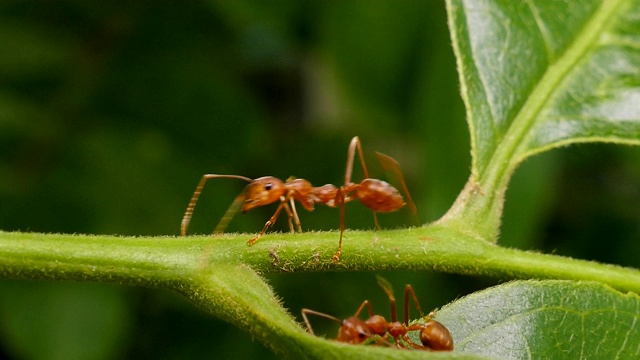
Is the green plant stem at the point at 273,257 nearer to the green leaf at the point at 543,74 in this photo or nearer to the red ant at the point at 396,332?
the red ant at the point at 396,332

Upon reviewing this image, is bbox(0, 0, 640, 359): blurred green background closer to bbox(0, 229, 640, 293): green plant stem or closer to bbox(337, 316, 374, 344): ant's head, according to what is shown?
bbox(337, 316, 374, 344): ant's head

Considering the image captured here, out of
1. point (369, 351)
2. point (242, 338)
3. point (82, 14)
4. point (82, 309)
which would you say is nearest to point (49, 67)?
point (82, 14)

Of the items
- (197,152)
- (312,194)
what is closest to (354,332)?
(312,194)

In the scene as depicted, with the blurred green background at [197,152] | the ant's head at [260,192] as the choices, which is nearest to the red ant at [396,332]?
the ant's head at [260,192]

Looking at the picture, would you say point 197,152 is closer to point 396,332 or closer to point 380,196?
point 380,196

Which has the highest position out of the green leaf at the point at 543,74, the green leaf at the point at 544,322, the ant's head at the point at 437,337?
the green leaf at the point at 543,74

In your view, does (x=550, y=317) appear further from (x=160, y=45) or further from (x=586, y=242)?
(x=160, y=45)

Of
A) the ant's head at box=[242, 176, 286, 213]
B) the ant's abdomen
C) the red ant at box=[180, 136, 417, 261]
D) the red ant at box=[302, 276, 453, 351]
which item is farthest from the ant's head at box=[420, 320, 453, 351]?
A: the ant's head at box=[242, 176, 286, 213]
